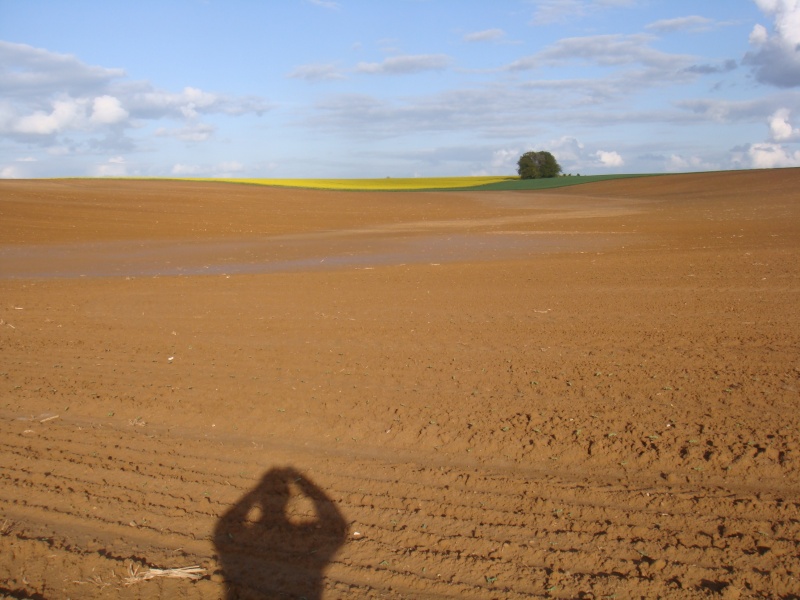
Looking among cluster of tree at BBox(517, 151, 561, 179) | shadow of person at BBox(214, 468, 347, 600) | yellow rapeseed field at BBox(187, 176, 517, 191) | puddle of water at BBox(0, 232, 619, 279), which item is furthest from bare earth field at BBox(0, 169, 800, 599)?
cluster of tree at BBox(517, 151, 561, 179)

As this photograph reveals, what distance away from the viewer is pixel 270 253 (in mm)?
22531

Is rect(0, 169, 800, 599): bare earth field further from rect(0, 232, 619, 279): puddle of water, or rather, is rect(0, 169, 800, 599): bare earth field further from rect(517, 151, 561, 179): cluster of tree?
rect(517, 151, 561, 179): cluster of tree

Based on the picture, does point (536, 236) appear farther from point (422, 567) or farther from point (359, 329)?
point (422, 567)

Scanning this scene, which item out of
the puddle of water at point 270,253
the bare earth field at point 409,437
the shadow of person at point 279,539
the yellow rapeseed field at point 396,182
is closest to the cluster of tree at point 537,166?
the yellow rapeseed field at point 396,182

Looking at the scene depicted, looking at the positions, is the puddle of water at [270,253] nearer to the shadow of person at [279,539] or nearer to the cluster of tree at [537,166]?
the shadow of person at [279,539]

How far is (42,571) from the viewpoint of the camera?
465cm

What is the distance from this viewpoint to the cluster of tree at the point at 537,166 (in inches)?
3418

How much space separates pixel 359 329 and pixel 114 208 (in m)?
28.0

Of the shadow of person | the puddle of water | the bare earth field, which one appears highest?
the puddle of water

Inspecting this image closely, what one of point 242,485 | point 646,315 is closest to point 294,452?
point 242,485

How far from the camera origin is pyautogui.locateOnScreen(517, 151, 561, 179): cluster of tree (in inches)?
3418

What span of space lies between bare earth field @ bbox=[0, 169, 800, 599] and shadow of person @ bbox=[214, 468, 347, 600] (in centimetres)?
2

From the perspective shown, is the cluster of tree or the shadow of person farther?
the cluster of tree

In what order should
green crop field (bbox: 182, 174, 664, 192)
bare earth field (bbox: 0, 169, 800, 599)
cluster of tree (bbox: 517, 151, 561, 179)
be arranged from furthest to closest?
cluster of tree (bbox: 517, 151, 561, 179), green crop field (bbox: 182, 174, 664, 192), bare earth field (bbox: 0, 169, 800, 599)
